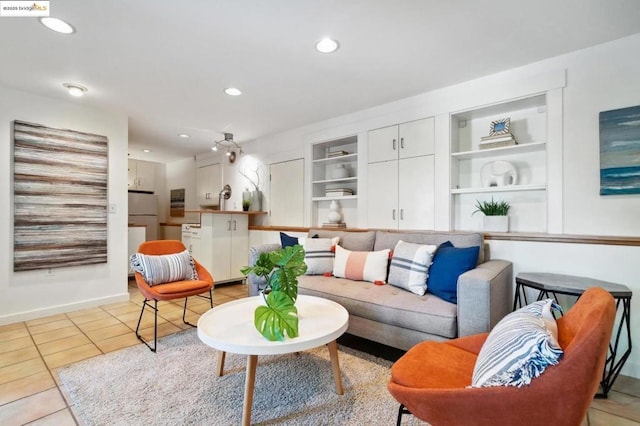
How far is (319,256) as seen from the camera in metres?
2.97

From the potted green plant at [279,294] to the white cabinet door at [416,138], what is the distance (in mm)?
1939

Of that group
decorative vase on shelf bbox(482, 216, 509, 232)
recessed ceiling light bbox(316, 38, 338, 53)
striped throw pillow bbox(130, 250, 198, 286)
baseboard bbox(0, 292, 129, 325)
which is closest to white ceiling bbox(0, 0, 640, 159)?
recessed ceiling light bbox(316, 38, 338, 53)

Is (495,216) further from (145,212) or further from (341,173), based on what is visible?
(145,212)

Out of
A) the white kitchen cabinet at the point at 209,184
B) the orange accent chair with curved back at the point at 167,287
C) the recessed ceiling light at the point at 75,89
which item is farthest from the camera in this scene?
the white kitchen cabinet at the point at 209,184

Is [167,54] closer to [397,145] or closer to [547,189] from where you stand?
[397,145]

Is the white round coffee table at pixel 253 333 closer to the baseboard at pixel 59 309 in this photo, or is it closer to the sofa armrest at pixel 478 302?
the sofa armrest at pixel 478 302

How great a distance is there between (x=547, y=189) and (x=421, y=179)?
1.04 m

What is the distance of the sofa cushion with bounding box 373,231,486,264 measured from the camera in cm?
243

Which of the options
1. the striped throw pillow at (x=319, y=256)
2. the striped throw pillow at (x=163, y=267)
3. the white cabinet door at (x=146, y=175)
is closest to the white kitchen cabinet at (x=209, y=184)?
the white cabinet door at (x=146, y=175)

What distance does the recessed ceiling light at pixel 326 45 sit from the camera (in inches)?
83.9

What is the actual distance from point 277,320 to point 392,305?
0.94 metres

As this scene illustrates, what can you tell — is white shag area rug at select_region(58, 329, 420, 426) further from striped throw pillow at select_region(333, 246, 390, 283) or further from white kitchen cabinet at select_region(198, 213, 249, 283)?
white kitchen cabinet at select_region(198, 213, 249, 283)

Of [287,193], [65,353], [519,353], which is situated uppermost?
[287,193]

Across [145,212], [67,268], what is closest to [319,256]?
[67,268]
